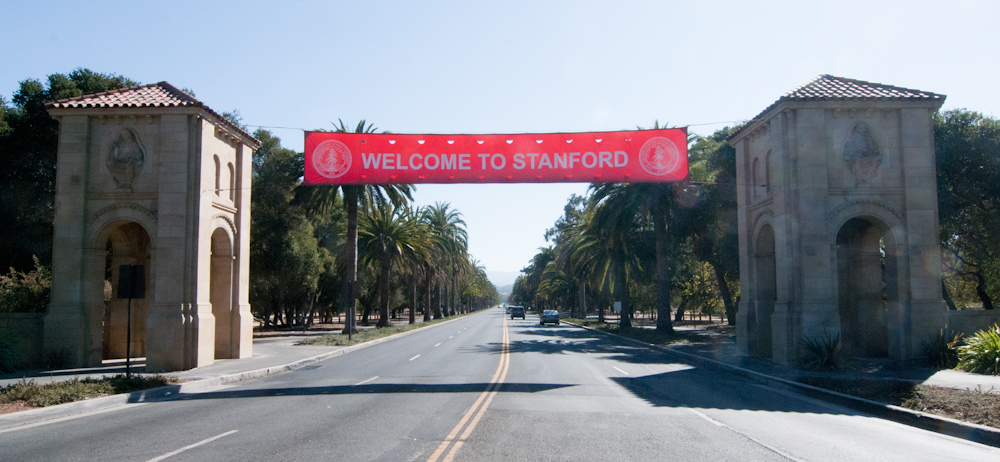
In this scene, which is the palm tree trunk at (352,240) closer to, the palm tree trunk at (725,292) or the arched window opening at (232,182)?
the arched window opening at (232,182)

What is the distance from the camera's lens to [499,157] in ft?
59.2

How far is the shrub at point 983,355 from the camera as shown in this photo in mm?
14983

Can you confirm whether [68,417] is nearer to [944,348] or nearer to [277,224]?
[944,348]

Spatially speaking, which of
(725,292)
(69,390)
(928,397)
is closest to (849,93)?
(928,397)

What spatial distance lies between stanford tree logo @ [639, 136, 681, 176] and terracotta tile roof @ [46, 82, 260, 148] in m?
13.1

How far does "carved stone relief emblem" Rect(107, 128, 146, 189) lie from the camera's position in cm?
1852

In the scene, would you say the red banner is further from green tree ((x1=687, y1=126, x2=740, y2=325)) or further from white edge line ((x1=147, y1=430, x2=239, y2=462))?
green tree ((x1=687, y1=126, x2=740, y2=325))

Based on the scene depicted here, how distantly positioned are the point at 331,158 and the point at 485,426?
37.0 ft

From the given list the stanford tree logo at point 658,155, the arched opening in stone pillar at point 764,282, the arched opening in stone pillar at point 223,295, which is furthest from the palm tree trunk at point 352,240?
the arched opening in stone pillar at point 764,282

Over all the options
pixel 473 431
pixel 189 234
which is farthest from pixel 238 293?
pixel 473 431

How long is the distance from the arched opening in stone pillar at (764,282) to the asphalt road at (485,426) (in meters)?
5.69

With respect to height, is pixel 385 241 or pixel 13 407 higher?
pixel 385 241

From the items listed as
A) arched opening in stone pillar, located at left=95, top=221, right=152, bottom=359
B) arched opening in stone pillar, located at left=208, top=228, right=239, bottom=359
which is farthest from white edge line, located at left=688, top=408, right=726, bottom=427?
arched opening in stone pillar, located at left=95, top=221, right=152, bottom=359

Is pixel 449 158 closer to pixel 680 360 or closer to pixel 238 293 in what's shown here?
pixel 238 293
